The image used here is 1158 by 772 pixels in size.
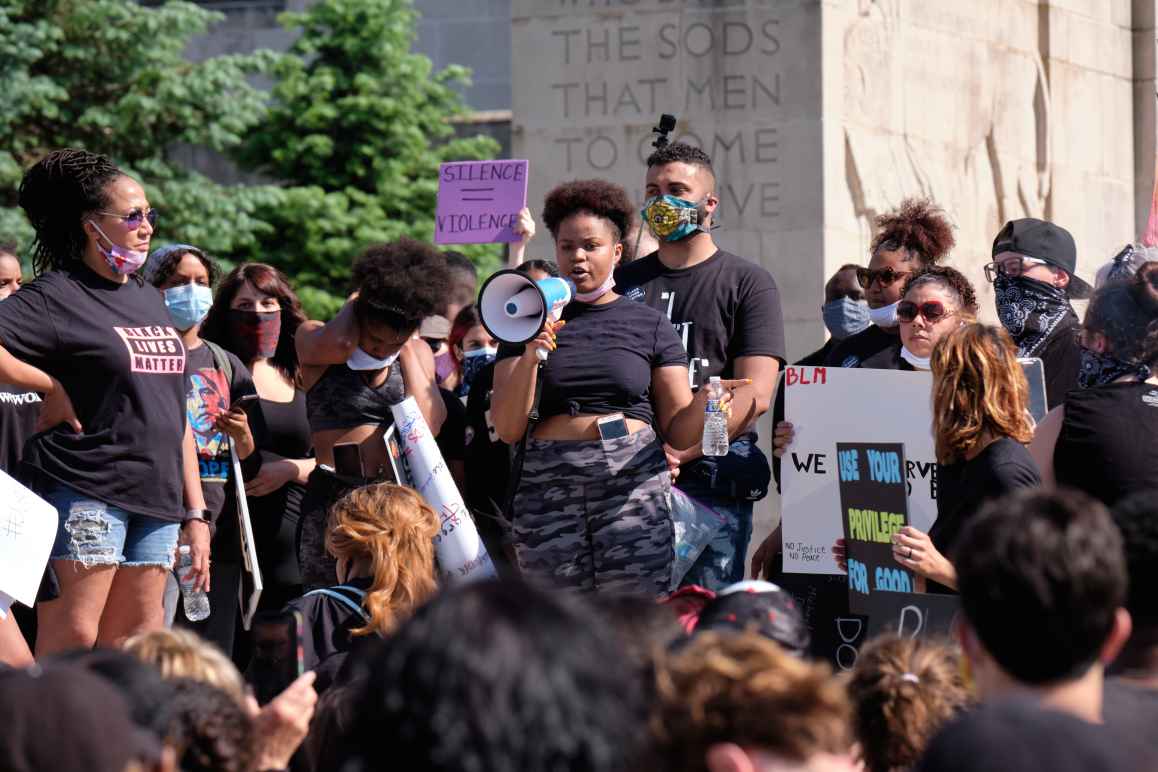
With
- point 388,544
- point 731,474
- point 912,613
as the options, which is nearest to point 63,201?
point 388,544

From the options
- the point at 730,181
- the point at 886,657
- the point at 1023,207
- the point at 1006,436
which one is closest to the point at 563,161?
the point at 730,181

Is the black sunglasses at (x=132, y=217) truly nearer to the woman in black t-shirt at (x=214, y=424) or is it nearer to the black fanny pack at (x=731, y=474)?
the woman in black t-shirt at (x=214, y=424)

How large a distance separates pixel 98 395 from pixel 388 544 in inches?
52.9

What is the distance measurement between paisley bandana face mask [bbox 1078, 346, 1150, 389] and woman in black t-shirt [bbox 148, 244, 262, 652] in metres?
3.32

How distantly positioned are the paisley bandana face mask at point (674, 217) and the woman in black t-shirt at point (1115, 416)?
189cm

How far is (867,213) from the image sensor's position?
10.5 meters

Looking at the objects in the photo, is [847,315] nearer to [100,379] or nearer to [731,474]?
[731,474]

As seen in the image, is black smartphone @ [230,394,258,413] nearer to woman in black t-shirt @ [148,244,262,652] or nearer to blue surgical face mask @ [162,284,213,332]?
woman in black t-shirt @ [148,244,262,652]

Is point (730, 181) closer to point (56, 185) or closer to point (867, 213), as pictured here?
point (867, 213)

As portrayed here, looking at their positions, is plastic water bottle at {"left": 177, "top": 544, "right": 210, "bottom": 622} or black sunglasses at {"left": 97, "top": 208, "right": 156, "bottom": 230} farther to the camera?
plastic water bottle at {"left": 177, "top": 544, "right": 210, "bottom": 622}

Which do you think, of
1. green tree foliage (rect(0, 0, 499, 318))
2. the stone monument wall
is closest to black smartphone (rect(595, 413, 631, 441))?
the stone monument wall

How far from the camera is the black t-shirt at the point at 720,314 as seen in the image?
22.4 feet

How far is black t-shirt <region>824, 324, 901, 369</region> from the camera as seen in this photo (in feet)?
23.1

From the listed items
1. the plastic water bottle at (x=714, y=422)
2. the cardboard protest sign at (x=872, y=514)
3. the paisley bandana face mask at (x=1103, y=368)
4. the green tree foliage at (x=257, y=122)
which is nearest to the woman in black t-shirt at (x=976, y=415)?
the paisley bandana face mask at (x=1103, y=368)
